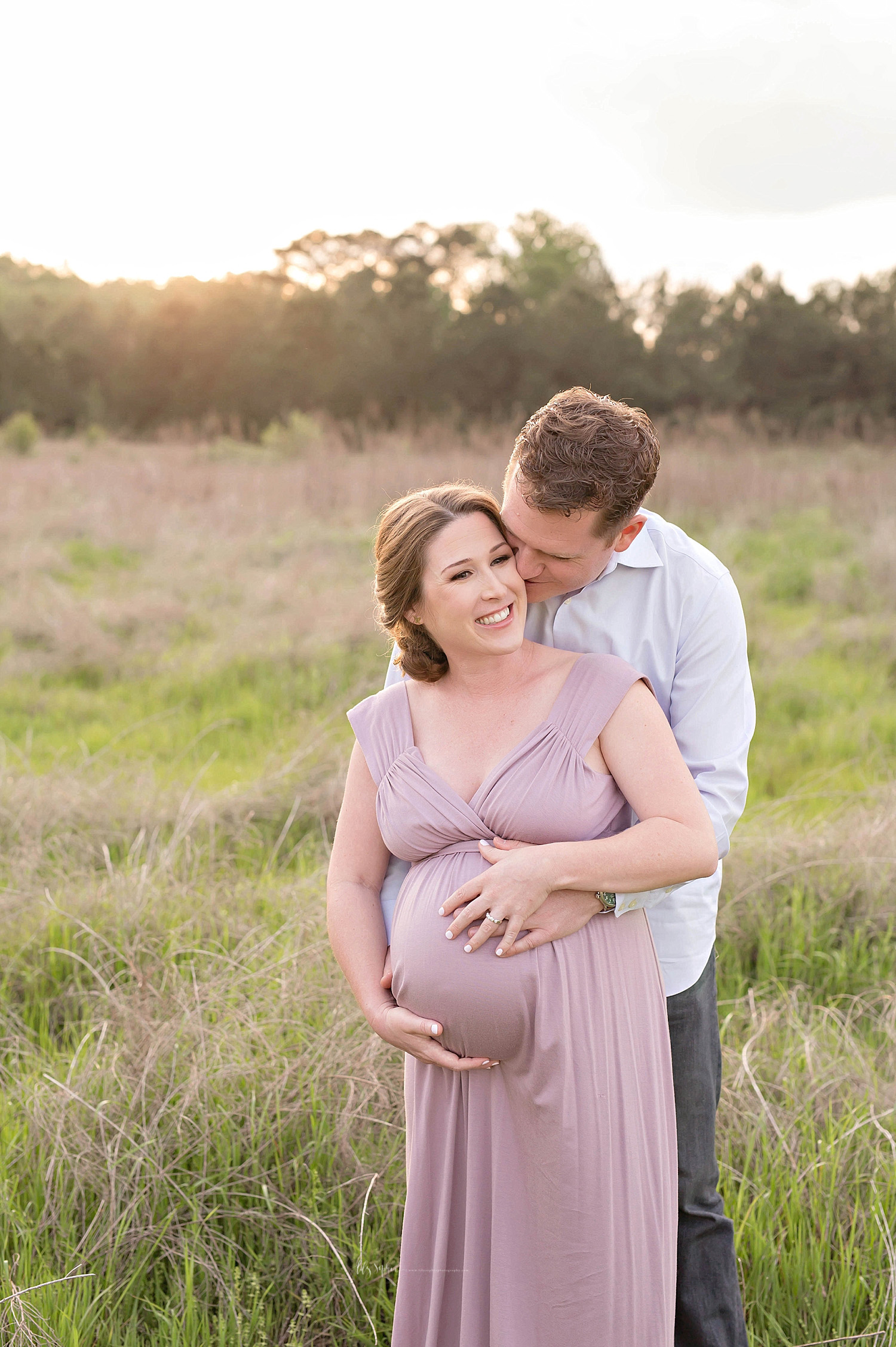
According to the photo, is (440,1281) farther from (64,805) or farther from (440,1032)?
(64,805)

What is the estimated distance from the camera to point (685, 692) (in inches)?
85.4

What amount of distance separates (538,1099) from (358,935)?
1.65ft

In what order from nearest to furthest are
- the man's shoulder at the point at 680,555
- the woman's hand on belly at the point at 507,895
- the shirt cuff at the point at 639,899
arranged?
the woman's hand on belly at the point at 507,895, the shirt cuff at the point at 639,899, the man's shoulder at the point at 680,555

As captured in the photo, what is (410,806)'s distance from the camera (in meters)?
1.97

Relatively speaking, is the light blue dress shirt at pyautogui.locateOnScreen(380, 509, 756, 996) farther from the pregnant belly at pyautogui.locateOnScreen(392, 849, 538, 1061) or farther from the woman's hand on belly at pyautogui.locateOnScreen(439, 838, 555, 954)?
the woman's hand on belly at pyautogui.locateOnScreen(439, 838, 555, 954)

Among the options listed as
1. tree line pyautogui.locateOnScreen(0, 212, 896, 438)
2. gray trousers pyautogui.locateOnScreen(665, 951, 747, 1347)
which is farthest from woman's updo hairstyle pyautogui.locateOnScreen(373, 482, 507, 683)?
tree line pyautogui.locateOnScreen(0, 212, 896, 438)

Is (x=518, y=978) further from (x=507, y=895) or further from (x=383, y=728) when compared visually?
(x=383, y=728)

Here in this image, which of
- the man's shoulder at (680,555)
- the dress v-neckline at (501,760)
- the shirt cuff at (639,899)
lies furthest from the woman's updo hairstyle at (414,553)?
the shirt cuff at (639,899)

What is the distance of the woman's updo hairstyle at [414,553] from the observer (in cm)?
204

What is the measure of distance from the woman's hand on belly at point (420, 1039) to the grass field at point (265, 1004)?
0.85 meters

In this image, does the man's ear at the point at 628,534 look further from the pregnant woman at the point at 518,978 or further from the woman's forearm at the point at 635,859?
the woman's forearm at the point at 635,859

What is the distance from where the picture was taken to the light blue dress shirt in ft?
7.06

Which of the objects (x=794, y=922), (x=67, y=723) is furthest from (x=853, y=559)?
(x=67, y=723)

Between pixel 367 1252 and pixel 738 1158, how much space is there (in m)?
1.04
